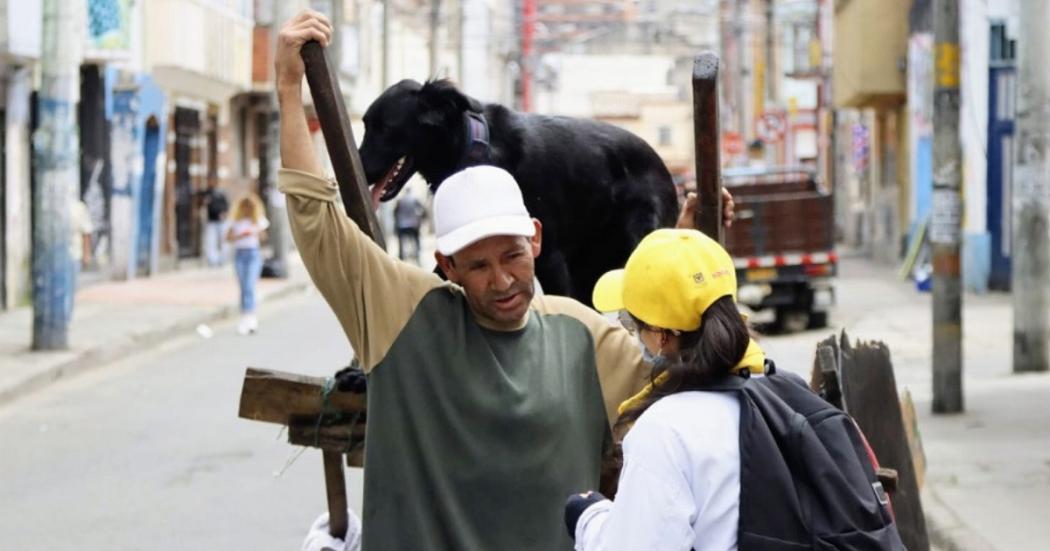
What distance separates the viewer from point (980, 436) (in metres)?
12.5

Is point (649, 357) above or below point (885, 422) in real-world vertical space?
above

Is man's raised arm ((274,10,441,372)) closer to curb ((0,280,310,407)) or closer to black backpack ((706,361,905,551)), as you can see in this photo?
black backpack ((706,361,905,551))

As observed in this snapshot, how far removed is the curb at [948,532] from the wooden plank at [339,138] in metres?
5.10

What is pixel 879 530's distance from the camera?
11.1ft

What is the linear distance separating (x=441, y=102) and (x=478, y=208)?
127 centimetres

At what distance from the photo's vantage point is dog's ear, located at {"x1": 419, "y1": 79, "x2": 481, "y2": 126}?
5219 mm

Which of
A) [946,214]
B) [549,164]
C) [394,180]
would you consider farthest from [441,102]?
[946,214]

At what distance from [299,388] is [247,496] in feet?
20.6

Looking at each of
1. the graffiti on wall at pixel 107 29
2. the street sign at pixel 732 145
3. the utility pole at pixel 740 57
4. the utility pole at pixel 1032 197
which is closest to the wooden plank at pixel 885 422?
the utility pole at pixel 1032 197

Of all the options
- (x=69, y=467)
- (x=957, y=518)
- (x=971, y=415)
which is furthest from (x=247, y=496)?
(x=971, y=415)

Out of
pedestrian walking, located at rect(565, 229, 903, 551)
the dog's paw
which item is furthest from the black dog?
pedestrian walking, located at rect(565, 229, 903, 551)

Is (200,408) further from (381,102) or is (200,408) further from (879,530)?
(879,530)

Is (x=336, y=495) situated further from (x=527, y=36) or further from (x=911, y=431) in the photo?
(x=527, y=36)

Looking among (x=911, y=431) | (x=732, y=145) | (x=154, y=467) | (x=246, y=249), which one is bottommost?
(x=154, y=467)
